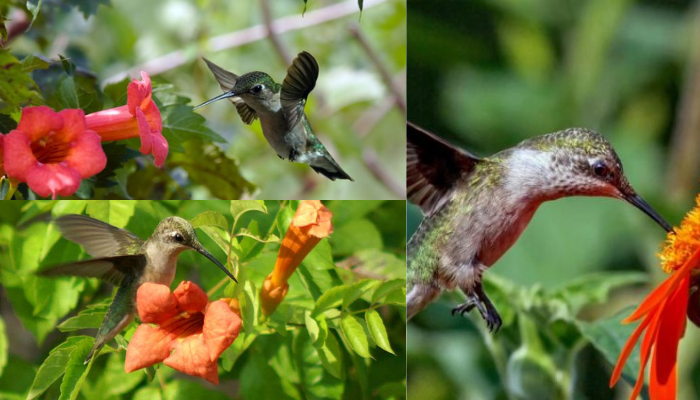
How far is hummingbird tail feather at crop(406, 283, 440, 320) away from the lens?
494 millimetres

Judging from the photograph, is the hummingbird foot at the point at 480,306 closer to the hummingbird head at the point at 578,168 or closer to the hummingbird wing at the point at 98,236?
the hummingbird head at the point at 578,168

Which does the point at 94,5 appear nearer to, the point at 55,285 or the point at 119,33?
the point at 55,285

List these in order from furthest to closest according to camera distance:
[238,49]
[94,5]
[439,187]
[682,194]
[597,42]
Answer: [597,42], [682,194], [238,49], [94,5], [439,187]

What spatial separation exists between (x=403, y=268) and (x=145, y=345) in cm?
15

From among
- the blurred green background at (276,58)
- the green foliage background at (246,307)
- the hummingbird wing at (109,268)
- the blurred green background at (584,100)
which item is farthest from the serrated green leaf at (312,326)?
the blurred green background at (584,100)

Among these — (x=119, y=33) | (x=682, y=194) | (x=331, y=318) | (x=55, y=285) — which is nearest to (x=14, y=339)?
(x=55, y=285)

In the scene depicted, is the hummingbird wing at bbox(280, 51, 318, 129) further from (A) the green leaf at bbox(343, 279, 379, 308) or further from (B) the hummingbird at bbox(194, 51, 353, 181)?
(A) the green leaf at bbox(343, 279, 379, 308)

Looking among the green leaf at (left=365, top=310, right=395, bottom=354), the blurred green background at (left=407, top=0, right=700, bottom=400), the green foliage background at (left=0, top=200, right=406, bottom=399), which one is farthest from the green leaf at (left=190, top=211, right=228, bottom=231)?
the blurred green background at (left=407, top=0, right=700, bottom=400)

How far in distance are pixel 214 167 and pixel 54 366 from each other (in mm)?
217

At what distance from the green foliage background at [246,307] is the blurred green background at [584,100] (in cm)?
60

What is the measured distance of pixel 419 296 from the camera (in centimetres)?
50

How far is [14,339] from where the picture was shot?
23.0 inches

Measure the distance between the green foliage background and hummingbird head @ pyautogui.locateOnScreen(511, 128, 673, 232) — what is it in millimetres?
131

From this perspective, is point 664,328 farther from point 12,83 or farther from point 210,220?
point 12,83
